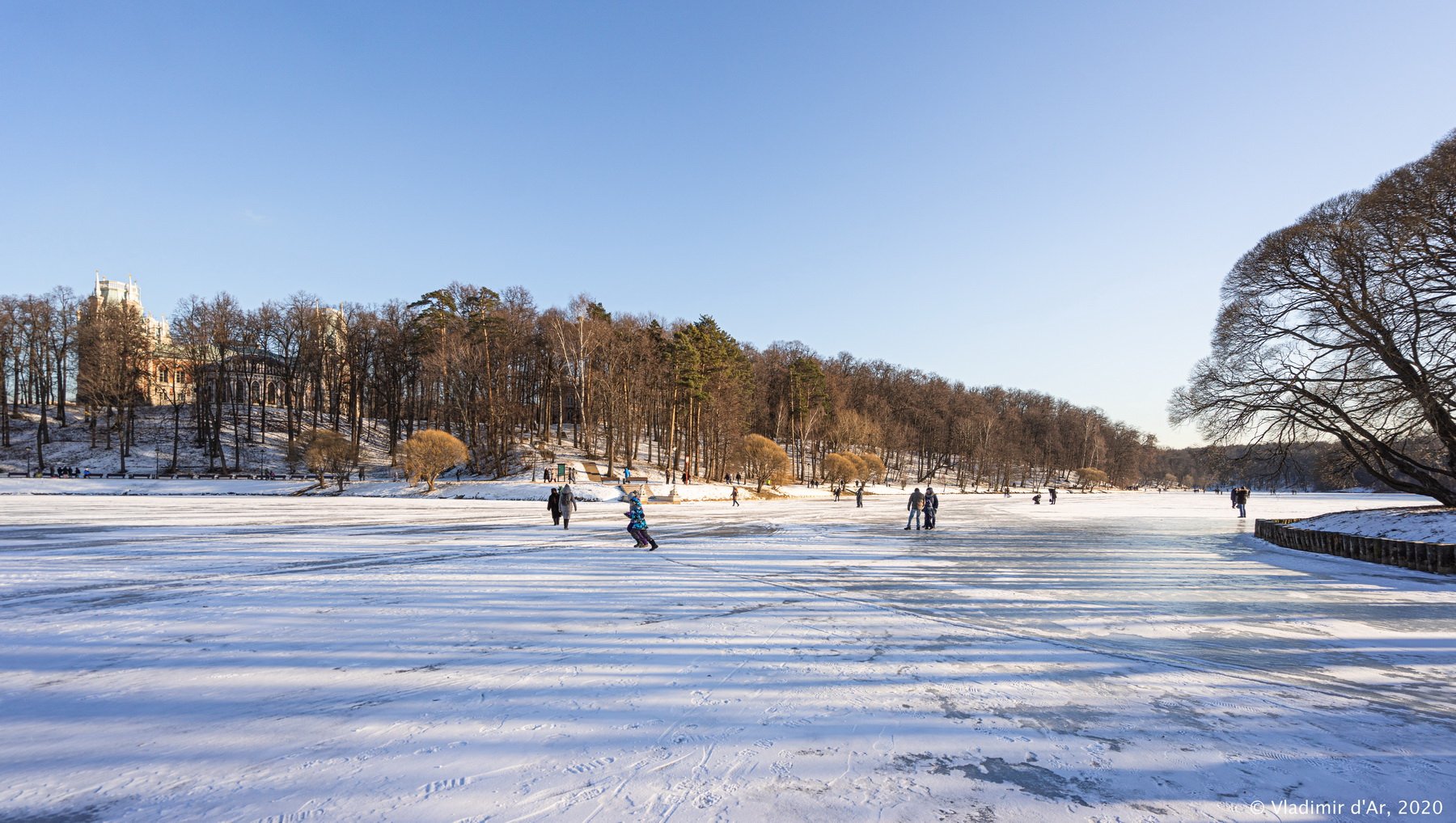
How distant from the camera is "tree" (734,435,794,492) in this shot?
153 ft

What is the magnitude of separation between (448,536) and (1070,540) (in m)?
18.2

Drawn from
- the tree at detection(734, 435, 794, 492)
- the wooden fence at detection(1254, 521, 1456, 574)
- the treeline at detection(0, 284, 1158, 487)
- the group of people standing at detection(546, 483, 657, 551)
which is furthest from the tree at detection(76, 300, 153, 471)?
the wooden fence at detection(1254, 521, 1456, 574)

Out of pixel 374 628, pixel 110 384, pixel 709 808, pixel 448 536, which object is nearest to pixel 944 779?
pixel 709 808

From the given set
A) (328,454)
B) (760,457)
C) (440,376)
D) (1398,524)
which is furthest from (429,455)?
(1398,524)

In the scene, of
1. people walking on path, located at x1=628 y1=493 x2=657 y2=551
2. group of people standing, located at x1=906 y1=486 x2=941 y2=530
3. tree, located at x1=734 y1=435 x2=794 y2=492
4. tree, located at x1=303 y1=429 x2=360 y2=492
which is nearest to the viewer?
people walking on path, located at x1=628 y1=493 x2=657 y2=551

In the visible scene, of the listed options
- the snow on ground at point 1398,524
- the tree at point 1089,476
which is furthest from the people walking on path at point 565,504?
the tree at point 1089,476

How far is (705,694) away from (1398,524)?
20.8 m

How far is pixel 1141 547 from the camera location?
1747cm

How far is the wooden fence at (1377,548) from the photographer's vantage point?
12742 mm

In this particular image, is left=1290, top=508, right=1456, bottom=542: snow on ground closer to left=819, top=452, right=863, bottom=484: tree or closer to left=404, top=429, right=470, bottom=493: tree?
left=819, top=452, right=863, bottom=484: tree

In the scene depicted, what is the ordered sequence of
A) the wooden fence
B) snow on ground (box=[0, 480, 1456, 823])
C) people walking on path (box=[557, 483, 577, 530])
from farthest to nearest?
people walking on path (box=[557, 483, 577, 530])
the wooden fence
snow on ground (box=[0, 480, 1456, 823])

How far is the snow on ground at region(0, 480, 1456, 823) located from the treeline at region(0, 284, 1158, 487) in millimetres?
39000

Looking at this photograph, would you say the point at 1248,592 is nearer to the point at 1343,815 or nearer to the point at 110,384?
the point at 1343,815

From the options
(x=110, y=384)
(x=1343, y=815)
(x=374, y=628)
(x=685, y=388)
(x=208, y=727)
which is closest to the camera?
(x=1343, y=815)
